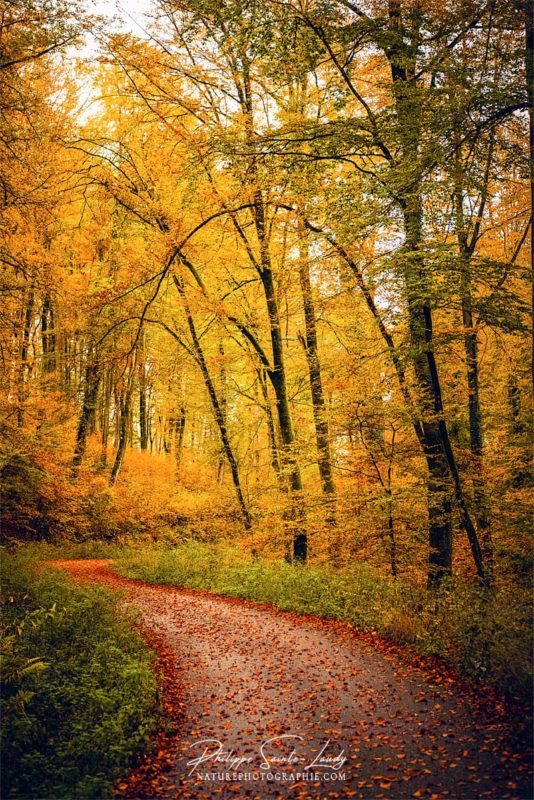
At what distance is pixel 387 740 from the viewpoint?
461 centimetres

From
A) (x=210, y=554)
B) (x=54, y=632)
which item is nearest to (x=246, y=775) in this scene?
(x=54, y=632)

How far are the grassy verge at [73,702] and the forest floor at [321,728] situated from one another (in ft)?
0.99

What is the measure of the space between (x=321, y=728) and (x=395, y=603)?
3590 millimetres

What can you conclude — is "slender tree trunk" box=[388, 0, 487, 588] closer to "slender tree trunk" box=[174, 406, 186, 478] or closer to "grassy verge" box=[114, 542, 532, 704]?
"grassy verge" box=[114, 542, 532, 704]

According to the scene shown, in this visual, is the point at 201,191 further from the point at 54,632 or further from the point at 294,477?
the point at 54,632

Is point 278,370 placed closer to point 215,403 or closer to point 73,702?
point 215,403

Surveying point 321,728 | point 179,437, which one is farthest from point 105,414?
point 321,728

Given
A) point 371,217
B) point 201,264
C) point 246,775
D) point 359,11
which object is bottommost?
point 246,775

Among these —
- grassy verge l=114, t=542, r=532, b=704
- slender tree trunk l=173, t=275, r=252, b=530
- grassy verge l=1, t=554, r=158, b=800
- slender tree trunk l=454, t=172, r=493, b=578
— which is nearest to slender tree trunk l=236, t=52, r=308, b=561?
grassy verge l=114, t=542, r=532, b=704

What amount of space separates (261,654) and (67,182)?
9.58 m

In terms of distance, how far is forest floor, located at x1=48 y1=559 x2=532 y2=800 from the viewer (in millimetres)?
4016

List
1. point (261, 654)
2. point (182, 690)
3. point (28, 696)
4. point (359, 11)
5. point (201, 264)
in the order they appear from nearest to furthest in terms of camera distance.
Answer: point (28, 696) < point (182, 690) < point (261, 654) < point (359, 11) < point (201, 264)

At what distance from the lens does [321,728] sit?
4.94m

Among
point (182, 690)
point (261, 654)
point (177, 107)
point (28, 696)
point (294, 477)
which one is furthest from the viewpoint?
point (294, 477)
